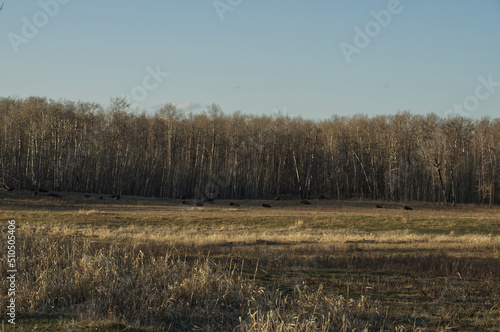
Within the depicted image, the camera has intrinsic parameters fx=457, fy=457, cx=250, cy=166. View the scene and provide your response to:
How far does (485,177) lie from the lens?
230ft

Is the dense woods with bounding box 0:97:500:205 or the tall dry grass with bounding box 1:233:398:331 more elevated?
the dense woods with bounding box 0:97:500:205

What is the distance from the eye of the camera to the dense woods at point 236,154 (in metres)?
64.6

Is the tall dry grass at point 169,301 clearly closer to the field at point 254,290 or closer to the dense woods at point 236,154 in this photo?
the field at point 254,290

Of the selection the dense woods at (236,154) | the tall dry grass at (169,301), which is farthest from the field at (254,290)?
the dense woods at (236,154)

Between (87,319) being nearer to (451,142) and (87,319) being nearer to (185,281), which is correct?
(185,281)

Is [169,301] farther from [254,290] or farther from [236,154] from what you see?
[236,154]

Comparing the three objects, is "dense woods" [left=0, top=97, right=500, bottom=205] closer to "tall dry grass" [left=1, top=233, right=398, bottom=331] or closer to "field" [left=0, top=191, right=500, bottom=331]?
"field" [left=0, top=191, right=500, bottom=331]

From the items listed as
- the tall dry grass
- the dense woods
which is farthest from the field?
the dense woods

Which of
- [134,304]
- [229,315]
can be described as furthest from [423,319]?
[134,304]

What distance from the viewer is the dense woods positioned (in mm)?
64625

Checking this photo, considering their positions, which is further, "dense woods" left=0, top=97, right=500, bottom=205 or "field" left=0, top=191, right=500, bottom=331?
"dense woods" left=0, top=97, right=500, bottom=205

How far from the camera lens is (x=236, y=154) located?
7156 centimetres

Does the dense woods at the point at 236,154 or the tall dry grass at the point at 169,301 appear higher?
the dense woods at the point at 236,154

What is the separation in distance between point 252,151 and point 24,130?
111 ft
